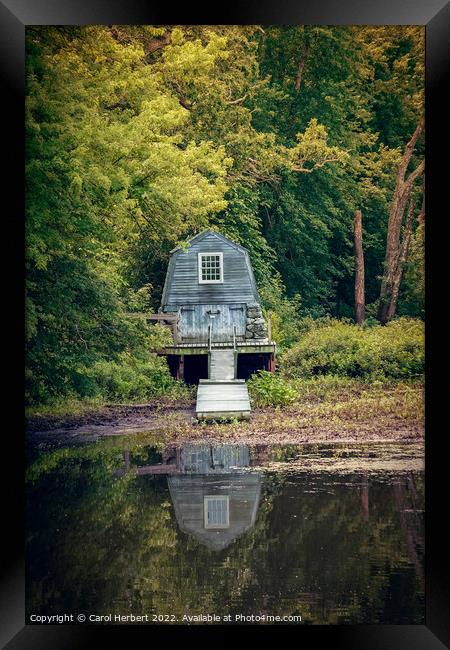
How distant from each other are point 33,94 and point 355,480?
4.10 m

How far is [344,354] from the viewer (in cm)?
994

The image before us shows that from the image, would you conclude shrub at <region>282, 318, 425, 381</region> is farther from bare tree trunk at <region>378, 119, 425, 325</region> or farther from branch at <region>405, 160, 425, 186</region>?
branch at <region>405, 160, 425, 186</region>

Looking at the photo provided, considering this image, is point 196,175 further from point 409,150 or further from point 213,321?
point 409,150

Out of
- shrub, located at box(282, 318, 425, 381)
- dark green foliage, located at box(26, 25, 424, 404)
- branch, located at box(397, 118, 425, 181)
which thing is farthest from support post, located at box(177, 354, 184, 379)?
branch, located at box(397, 118, 425, 181)

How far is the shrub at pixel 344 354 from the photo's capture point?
952 centimetres

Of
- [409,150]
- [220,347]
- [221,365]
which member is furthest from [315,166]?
[221,365]

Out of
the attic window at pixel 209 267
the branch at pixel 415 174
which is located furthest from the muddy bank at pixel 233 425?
the branch at pixel 415 174

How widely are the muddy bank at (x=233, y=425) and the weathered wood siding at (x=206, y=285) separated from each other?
0.99 m

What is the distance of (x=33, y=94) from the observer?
876cm

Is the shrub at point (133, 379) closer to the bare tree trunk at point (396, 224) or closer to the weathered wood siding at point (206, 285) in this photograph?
the weathered wood siding at point (206, 285)

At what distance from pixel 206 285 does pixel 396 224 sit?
1878mm
